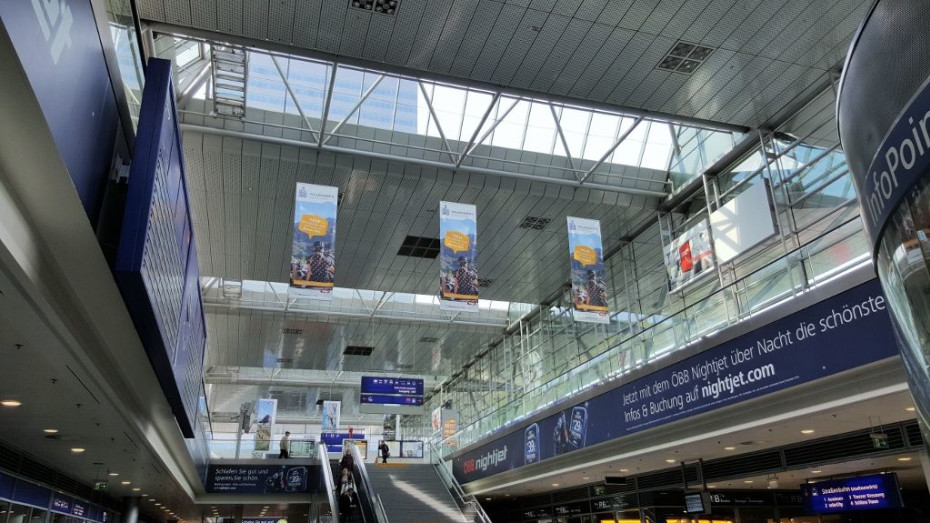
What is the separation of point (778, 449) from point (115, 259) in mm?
11931

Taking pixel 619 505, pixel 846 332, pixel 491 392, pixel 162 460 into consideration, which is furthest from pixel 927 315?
pixel 491 392

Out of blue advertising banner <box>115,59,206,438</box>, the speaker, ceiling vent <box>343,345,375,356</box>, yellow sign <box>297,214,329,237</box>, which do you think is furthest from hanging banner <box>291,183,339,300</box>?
ceiling vent <box>343,345,375,356</box>

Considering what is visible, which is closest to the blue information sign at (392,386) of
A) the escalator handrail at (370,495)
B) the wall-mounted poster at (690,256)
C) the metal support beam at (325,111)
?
the escalator handrail at (370,495)

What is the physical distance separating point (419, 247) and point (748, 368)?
10672 millimetres

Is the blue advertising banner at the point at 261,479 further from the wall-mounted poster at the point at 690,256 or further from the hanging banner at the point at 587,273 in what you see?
the wall-mounted poster at the point at 690,256

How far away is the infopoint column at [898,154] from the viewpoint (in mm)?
2256

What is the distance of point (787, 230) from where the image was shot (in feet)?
46.2

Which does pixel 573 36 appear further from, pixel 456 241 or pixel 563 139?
pixel 456 241

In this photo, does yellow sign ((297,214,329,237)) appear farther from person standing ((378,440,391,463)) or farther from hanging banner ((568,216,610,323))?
person standing ((378,440,391,463))

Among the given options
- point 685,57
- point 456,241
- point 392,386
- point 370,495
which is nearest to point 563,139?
point 456,241

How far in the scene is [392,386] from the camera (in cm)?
2520

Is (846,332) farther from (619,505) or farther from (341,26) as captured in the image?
(619,505)

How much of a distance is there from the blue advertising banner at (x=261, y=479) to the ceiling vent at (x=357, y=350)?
Answer: 5.36m

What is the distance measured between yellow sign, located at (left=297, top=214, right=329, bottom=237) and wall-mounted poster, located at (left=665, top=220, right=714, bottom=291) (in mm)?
8432
